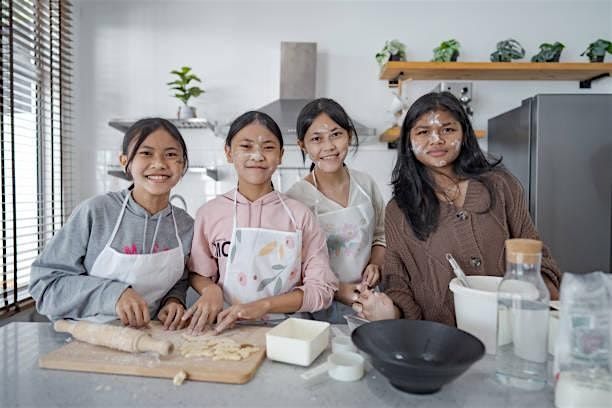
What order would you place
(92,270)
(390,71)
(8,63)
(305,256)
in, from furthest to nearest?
1. (390,71)
2. (8,63)
3. (305,256)
4. (92,270)

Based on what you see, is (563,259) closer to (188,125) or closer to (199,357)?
(199,357)

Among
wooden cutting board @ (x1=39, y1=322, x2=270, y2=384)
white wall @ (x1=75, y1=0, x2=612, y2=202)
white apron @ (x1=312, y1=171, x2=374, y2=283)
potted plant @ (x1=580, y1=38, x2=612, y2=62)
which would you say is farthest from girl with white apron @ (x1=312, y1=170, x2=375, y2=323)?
potted plant @ (x1=580, y1=38, x2=612, y2=62)

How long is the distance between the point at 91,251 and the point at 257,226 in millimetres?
441

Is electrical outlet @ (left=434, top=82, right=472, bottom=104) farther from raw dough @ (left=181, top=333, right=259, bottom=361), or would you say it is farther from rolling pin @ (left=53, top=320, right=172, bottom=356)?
rolling pin @ (left=53, top=320, right=172, bottom=356)

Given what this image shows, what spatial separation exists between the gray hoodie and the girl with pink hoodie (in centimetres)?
9

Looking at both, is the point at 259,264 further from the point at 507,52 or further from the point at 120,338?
the point at 507,52

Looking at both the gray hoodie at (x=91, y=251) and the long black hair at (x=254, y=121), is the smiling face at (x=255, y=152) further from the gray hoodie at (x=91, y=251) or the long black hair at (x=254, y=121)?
the gray hoodie at (x=91, y=251)

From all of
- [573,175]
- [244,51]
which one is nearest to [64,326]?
[244,51]

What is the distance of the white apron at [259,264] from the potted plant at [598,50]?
254 centimetres

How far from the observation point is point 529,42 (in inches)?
108

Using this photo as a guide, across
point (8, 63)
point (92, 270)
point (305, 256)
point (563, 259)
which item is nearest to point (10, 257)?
point (8, 63)

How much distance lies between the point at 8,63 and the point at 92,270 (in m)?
1.43

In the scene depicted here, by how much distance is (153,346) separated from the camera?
77 cm

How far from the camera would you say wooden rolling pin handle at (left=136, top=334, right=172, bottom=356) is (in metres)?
0.76
